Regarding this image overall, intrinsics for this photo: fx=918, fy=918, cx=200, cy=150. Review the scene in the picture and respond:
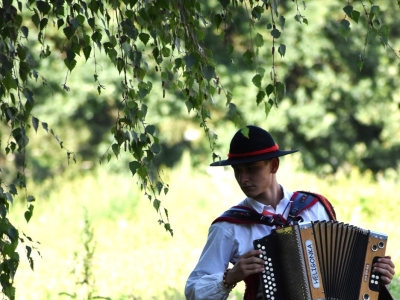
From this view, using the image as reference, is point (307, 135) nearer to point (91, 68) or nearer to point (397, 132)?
point (397, 132)

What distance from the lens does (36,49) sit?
19750 millimetres

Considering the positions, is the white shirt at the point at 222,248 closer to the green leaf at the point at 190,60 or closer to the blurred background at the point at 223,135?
the green leaf at the point at 190,60

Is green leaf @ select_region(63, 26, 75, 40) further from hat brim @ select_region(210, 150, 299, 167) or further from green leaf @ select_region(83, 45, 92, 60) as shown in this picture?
Result: hat brim @ select_region(210, 150, 299, 167)

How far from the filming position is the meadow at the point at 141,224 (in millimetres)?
9352

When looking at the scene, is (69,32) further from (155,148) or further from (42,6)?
(155,148)

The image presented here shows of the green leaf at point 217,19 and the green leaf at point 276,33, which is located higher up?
the green leaf at point 217,19

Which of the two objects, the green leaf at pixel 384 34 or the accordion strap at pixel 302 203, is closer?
the green leaf at pixel 384 34

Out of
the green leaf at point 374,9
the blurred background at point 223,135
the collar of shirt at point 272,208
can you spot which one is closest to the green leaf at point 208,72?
the green leaf at point 374,9

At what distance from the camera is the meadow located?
935 centimetres

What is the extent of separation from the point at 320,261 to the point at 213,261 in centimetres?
46

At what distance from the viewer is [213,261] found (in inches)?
158

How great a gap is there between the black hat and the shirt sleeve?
29cm

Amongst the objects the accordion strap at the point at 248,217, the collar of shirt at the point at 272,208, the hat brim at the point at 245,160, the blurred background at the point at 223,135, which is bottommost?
the accordion strap at the point at 248,217

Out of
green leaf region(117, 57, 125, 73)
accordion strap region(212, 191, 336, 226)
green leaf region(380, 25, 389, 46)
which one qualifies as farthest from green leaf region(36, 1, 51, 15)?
green leaf region(380, 25, 389, 46)
